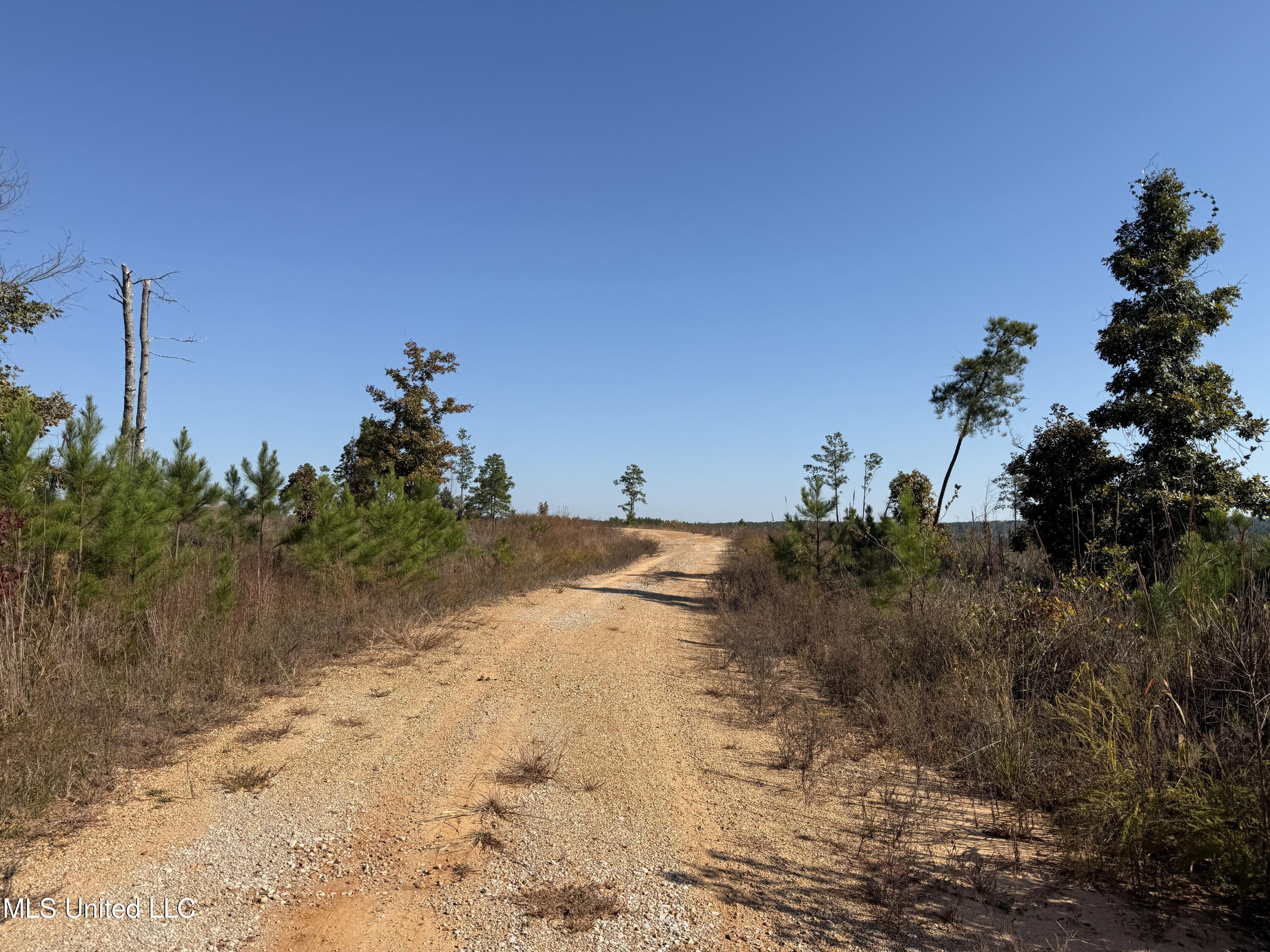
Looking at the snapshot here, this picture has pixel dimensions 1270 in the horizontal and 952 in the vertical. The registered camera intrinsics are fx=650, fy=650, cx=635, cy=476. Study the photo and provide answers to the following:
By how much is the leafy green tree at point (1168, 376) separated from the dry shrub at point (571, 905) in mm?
13249

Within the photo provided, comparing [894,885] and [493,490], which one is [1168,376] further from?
[493,490]

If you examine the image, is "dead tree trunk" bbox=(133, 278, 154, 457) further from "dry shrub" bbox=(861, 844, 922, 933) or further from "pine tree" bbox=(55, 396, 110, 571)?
"dry shrub" bbox=(861, 844, 922, 933)

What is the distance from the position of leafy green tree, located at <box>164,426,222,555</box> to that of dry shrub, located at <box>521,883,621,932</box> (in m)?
10.4

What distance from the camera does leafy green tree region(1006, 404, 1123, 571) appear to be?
13727mm

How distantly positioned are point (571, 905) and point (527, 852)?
1.98 feet

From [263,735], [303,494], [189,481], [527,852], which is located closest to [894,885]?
[527,852]

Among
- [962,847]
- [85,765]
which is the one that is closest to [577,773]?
[962,847]

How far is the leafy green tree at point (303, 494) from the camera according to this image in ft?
42.5

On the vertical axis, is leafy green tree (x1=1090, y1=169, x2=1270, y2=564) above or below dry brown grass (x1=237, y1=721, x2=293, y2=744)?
above

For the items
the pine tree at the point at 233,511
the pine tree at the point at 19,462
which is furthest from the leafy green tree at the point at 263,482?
the pine tree at the point at 19,462

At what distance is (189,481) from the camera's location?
11.3 metres

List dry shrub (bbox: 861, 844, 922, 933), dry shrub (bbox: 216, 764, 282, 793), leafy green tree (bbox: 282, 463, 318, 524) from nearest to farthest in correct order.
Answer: dry shrub (bbox: 861, 844, 922, 933) < dry shrub (bbox: 216, 764, 282, 793) < leafy green tree (bbox: 282, 463, 318, 524)

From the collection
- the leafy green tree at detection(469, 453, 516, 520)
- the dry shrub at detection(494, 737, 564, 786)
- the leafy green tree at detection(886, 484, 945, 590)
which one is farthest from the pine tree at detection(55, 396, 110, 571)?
the leafy green tree at detection(469, 453, 516, 520)

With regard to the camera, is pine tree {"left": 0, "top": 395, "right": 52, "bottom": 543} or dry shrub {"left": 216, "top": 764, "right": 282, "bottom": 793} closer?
dry shrub {"left": 216, "top": 764, "right": 282, "bottom": 793}
